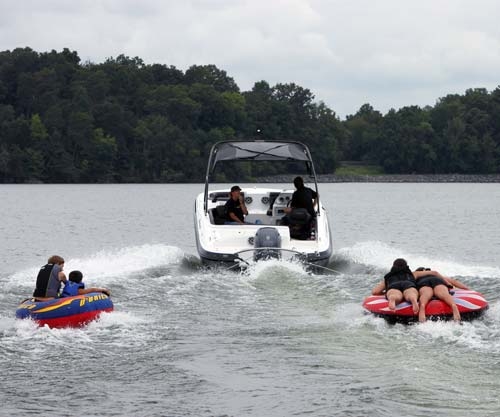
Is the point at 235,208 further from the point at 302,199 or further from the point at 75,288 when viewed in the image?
the point at 75,288

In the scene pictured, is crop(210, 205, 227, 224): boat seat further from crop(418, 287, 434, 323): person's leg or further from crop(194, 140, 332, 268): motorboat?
crop(418, 287, 434, 323): person's leg

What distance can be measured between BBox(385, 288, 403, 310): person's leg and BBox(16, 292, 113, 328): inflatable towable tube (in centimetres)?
385

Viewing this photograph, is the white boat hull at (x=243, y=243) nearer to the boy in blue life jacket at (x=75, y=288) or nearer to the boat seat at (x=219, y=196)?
the boat seat at (x=219, y=196)

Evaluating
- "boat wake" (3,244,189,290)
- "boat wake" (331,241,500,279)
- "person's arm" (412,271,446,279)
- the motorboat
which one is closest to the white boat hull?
the motorboat

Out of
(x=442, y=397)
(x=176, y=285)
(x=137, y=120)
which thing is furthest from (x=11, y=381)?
(x=137, y=120)

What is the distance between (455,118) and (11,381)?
13348 cm

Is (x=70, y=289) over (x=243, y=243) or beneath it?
beneath

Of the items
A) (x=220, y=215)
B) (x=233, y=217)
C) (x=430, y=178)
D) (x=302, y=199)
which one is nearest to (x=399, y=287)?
(x=302, y=199)

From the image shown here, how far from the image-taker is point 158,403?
980 cm

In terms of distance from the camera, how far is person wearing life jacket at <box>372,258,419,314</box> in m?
13.2

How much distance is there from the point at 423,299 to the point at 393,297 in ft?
1.36

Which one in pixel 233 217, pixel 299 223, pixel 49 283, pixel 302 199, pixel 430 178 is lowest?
pixel 49 283

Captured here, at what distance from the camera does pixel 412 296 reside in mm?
13258

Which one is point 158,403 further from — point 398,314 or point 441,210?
point 441,210
